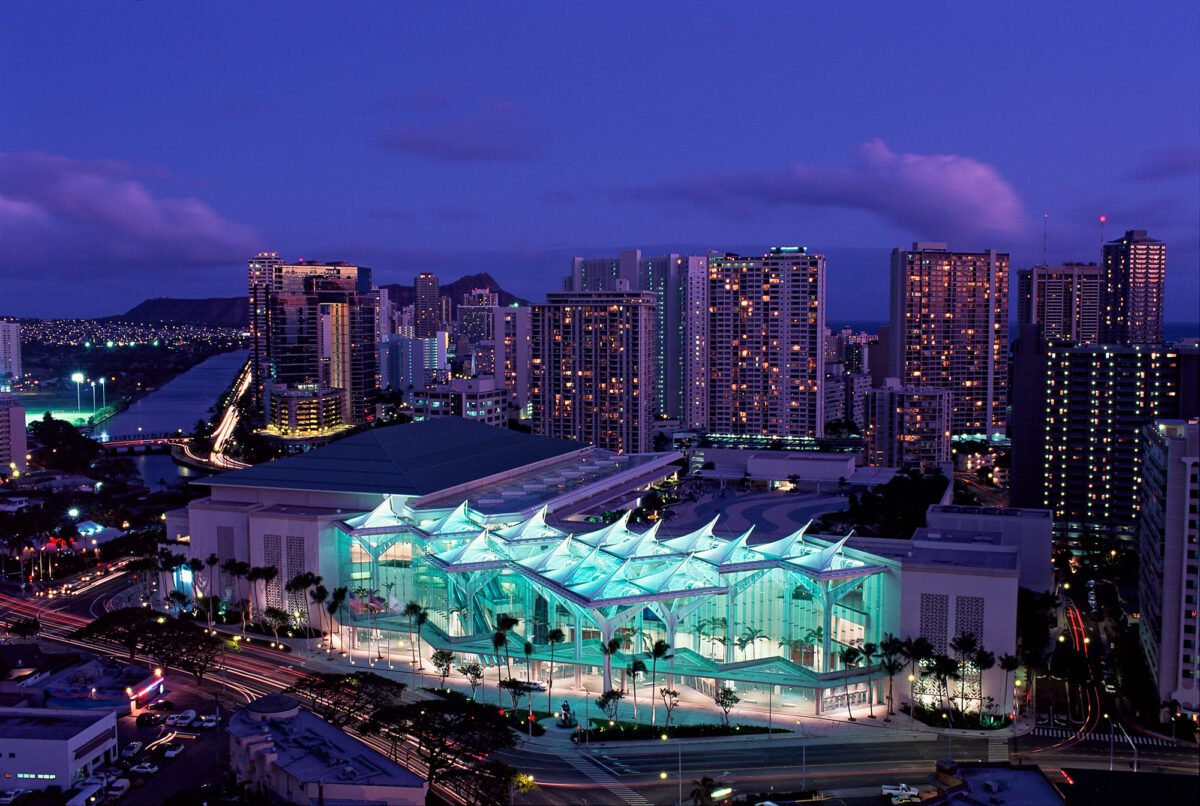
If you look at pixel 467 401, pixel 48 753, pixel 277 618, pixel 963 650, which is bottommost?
pixel 48 753

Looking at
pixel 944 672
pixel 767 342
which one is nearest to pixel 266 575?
pixel 944 672

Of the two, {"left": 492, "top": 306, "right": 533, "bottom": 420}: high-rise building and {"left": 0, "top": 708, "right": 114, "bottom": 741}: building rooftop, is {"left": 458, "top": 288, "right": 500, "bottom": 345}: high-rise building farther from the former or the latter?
{"left": 0, "top": 708, "right": 114, "bottom": 741}: building rooftop

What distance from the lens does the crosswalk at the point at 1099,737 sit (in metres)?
19.1

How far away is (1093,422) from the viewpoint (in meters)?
39.1

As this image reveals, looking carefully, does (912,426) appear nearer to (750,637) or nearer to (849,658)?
(750,637)

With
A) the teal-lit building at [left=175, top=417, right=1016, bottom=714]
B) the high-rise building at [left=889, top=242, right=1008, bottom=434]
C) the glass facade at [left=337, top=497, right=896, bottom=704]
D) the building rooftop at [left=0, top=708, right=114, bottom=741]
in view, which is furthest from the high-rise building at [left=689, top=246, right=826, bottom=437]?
the building rooftop at [left=0, top=708, right=114, bottom=741]

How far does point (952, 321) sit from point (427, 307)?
86.5 m

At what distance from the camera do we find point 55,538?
34.9 meters

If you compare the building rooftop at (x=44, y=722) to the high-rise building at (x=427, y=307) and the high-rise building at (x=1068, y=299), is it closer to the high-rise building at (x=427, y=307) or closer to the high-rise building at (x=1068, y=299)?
the high-rise building at (x=1068, y=299)

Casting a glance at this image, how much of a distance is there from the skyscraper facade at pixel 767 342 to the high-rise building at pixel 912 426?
3.54 m

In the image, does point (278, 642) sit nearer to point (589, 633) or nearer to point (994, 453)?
point (589, 633)

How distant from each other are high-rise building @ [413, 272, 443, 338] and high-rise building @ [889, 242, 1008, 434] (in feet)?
259

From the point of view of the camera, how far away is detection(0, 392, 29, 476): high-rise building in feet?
177

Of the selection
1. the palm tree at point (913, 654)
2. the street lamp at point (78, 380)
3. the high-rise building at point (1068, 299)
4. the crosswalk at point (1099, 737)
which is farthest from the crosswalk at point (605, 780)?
the street lamp at point (78, 380)
